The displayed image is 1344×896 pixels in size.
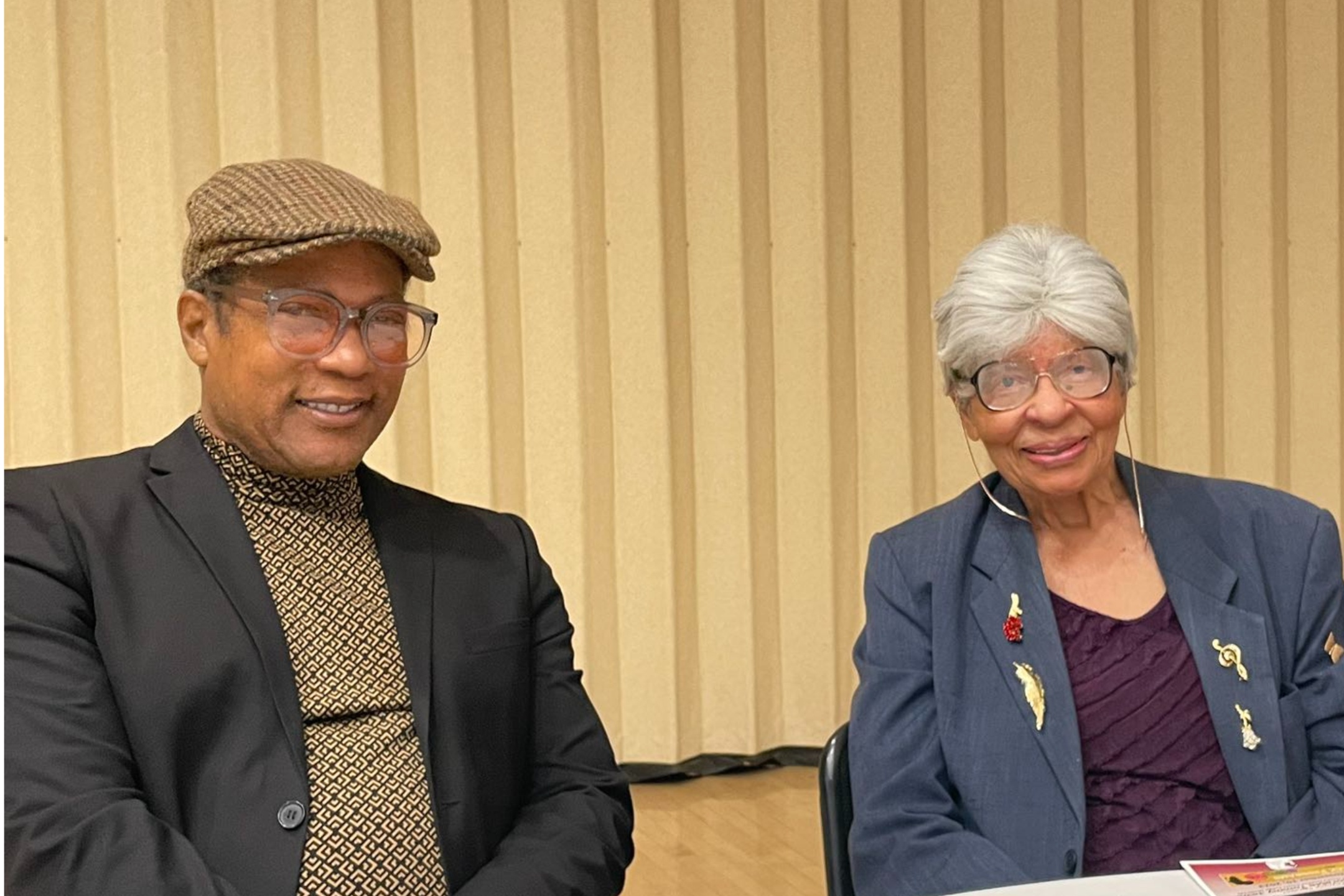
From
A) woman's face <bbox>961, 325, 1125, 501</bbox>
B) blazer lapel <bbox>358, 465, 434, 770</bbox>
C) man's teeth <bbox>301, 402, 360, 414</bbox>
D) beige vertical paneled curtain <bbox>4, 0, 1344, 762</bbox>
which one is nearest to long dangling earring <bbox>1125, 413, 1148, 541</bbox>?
woman's face <bbox>961, 325, 1125, 501</bbox>

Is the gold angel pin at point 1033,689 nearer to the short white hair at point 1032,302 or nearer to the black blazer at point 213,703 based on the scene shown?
the short white hair at point 1032,302

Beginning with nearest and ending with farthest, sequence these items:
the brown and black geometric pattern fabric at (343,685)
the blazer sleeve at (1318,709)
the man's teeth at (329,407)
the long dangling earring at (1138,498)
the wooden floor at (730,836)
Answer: the brown and black geometric pattern fabric at (343,685) → the man's teeth at (329,407) → the blazer sleeve at (1318,709) → the long dangling earring at (1138,498) → the wooden floor at (730,836)

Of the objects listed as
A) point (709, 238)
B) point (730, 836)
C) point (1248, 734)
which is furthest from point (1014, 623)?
point (709, 238)

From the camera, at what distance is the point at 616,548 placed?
507cm

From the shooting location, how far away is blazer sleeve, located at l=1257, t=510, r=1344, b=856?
83.5 inches

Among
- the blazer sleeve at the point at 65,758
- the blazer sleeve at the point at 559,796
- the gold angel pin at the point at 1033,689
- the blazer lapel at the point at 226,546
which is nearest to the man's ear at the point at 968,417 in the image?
the gold angel pin at the point at 1033,689

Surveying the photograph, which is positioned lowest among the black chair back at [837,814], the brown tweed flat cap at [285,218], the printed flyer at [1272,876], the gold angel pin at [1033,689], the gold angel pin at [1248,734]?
the black chair back at [837,814]

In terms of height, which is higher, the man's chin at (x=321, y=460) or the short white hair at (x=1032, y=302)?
the short white hair at (x=1032, y=302)

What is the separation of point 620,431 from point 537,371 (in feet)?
1.17

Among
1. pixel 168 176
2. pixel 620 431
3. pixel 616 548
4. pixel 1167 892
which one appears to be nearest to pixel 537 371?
pixel 620 431

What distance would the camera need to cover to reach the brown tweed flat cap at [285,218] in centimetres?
191

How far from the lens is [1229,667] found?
2.20m

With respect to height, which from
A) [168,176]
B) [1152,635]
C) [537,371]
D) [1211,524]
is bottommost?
[1152,635]

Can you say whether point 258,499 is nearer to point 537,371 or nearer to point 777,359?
point 537,371
